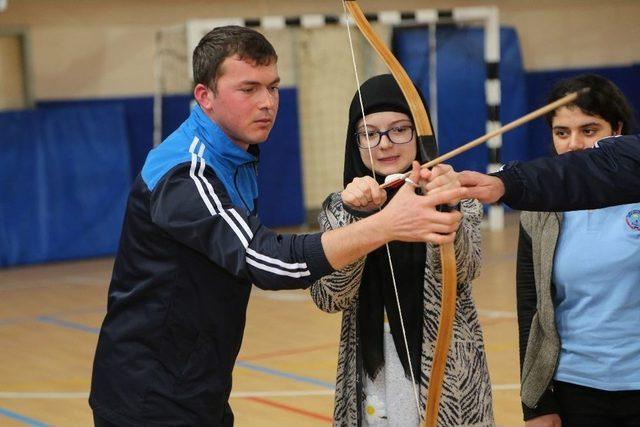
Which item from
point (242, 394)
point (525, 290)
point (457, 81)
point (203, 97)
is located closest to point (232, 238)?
point (203, 97)

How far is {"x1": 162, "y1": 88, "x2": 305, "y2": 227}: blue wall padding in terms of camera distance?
40.5ft

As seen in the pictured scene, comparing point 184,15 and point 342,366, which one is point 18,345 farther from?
point 184,15

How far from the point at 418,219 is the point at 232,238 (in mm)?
398

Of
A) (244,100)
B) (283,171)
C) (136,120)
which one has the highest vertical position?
(244,100)

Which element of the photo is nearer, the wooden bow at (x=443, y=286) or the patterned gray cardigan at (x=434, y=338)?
the wooden bow at (x=443, y=286)

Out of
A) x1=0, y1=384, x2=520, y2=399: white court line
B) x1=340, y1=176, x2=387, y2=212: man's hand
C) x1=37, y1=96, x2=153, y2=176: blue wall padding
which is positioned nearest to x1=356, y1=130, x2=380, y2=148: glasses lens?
x1=340, y1=176, x2=387, y2=212: man's hand

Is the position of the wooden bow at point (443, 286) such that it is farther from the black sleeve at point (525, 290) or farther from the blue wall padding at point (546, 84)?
the blue wall padding at point (546, 84)

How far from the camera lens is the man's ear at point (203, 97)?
2.49 metres

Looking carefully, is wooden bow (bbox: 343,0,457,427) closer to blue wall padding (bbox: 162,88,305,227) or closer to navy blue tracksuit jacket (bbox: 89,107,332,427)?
navy blue tracksuit jacket (bbox: 89,107,332,427)

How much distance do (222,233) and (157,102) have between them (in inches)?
385

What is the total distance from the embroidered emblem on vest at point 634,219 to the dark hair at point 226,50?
1052 mm

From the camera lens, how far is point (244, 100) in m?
2.46

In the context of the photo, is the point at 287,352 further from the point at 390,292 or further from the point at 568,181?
the point at 568,181

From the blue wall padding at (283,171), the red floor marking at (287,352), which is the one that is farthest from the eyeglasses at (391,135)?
the blue wall padding at (283,171)
